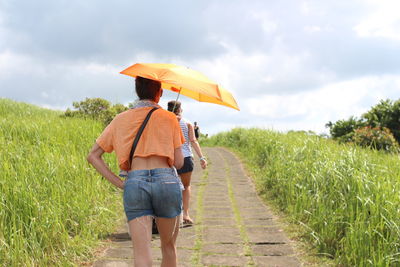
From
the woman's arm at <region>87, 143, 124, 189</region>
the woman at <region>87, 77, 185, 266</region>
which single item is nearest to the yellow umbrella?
the woman at <region>87, 77, 185, 266</region>

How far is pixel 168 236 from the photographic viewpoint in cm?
297

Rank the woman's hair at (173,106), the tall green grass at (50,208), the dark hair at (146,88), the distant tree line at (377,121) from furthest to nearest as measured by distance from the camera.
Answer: the distant tree line at (377,121) < the woman's hair at (173,106) < the tall green grass at (50,208) < the dark hair at (146,88)

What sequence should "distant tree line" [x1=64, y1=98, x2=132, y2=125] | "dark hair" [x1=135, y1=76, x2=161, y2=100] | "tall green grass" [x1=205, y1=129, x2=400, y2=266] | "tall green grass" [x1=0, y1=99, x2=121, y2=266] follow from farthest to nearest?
"distant tree line" [x1=64, y1=98, x2=132, y2=125] → "tall green grass" [x1=205, y1=129, x2=400, y2=266] → "tall green grass" [x1=0, y1=99, x2=121, y2=266] → "dark hair" [x1=135, y1=76, x2=161, y2=100]

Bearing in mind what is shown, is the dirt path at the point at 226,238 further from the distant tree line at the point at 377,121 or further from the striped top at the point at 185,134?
the distant tree line at the point at 377,121

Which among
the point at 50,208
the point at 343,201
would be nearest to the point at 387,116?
the point at 343,201

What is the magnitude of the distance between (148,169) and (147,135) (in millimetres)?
238

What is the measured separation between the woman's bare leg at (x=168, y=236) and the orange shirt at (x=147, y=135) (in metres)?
0.42

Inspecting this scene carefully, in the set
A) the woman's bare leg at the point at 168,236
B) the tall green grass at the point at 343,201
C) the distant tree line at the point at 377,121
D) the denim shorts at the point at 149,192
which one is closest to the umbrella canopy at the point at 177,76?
the denim shorts at the point at 149,192

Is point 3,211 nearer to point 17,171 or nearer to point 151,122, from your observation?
point 17,171

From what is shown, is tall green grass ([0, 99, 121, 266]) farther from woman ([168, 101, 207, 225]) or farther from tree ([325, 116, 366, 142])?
tree ([325, 116, 366, 142])

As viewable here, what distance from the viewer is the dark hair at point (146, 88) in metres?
2.99

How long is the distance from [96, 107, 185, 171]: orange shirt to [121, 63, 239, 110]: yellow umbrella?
324 millimetres

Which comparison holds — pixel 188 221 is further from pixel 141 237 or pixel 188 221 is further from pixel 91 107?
pixel 91 107

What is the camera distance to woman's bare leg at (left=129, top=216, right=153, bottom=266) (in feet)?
9.00
